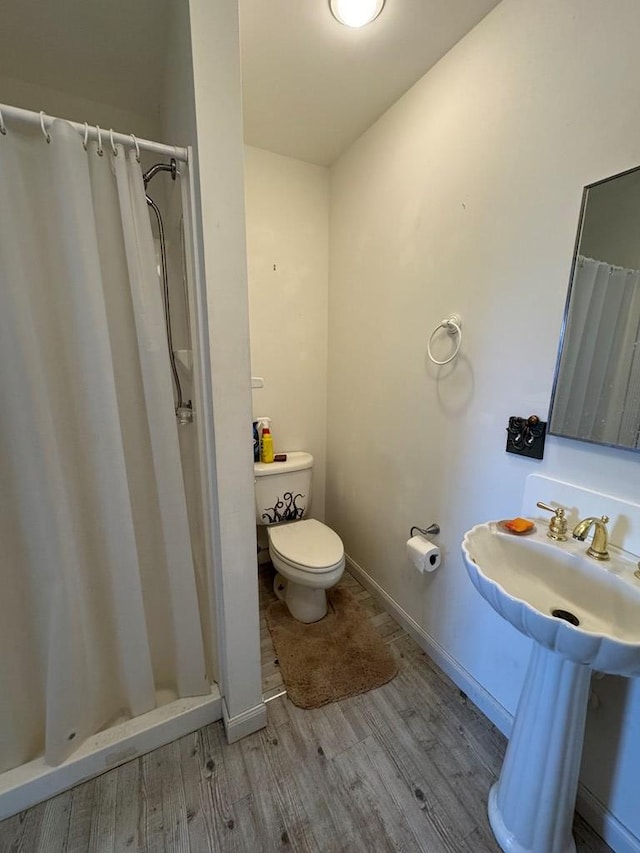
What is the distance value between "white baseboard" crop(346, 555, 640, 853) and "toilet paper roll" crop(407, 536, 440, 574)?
0.41 metres

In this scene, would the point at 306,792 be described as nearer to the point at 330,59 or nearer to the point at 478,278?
the point at 478,278

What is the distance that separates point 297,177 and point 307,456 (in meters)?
1.65

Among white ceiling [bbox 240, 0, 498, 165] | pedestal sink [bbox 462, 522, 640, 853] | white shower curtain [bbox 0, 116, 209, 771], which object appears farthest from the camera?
white ceiling [bbox 240, 0, 498, 165]

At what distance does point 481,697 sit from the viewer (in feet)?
4.32

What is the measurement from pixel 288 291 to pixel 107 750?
2164 mm

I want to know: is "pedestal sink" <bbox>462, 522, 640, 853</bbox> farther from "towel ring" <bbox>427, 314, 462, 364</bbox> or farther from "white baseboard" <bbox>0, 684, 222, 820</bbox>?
"white baseboard" <bbox>0, 684, 222, 820</bbox>

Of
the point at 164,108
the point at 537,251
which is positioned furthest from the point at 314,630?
the point at 164,108

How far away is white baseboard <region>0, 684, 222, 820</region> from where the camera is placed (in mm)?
1021

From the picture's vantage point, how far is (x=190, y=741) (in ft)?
3.98

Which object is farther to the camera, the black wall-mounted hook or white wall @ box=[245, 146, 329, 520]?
white wall @ box=[245, 146, 329, 520]

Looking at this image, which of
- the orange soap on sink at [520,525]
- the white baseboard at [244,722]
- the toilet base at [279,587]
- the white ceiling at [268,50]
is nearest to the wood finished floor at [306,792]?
the white baseboard at [244,722]

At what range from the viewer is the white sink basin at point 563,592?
674 mm

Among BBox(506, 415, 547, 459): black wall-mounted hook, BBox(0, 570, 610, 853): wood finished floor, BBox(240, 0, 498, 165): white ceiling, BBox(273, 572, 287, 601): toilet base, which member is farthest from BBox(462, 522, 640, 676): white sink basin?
BBox(240, 0, 498, 165): white ceiling

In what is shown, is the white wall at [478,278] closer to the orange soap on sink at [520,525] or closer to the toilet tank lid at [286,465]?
the orange soap on sink at [520,525]
